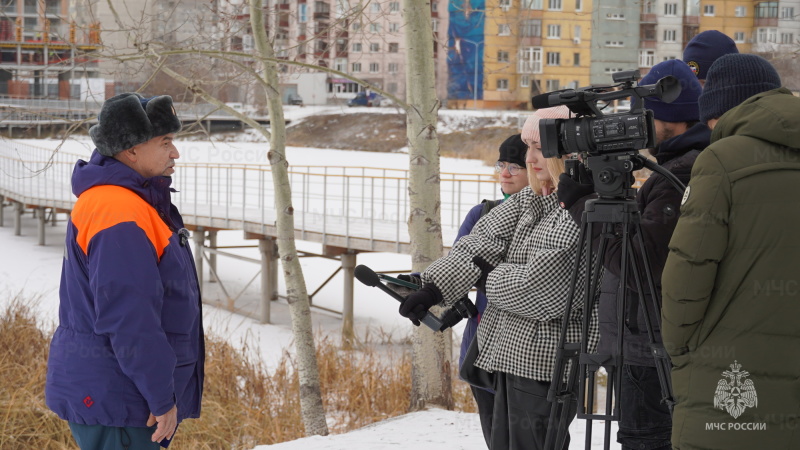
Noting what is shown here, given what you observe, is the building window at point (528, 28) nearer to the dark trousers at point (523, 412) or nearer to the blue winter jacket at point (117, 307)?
the dark trousers at point (523, 412)

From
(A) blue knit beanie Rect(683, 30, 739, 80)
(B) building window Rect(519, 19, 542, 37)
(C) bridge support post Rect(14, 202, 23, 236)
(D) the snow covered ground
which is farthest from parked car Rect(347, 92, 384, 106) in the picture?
(A) blue knit beanie Rect(683, 30, 739, 80)

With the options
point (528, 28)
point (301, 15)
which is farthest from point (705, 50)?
point (528, 28)

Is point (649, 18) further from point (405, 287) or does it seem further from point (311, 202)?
point (405, 287)

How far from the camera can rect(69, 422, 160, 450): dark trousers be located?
2.47 meters

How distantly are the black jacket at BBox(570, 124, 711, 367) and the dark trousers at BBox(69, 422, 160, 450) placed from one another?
1289 mm

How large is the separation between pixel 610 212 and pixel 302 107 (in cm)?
3279

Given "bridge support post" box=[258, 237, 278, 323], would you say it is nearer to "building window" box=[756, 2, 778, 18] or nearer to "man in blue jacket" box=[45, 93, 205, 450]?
"man in blue jacket" box=[45, 93, 205, 450]

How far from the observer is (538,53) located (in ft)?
92.3

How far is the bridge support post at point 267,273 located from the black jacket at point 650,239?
36.3 ft

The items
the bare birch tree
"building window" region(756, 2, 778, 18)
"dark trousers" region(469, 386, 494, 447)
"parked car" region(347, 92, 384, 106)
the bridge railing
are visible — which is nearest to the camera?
"dark trousers" region(469, 386, 494, 447)

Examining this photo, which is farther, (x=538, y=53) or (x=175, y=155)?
(x=538, y=53)

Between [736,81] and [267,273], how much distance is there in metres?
12.0

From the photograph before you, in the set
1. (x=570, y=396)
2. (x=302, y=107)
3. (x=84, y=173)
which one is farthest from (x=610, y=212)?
(x=302, y=107)

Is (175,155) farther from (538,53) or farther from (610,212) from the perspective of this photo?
(538,53)
